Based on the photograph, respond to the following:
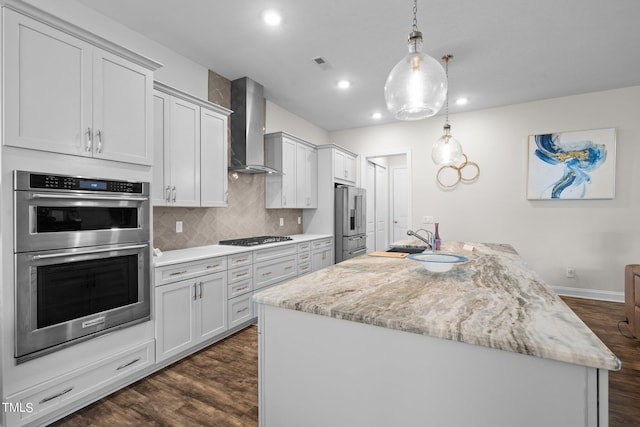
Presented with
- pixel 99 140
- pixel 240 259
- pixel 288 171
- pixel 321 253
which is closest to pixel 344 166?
pixel 288 171

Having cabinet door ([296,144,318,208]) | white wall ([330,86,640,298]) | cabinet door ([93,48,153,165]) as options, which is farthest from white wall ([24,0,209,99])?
white wall ([330,86,640,298])

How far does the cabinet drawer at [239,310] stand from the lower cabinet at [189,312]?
0.25 ft

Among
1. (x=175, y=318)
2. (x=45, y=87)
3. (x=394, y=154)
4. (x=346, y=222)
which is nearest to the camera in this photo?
(x=45, y=87)

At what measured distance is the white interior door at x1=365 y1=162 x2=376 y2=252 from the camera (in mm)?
6267

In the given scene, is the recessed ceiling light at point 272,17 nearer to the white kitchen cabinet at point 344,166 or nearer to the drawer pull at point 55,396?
the white kitchen cabinet at point 344,166

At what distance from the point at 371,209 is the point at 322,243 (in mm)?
2381

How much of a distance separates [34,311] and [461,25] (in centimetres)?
363

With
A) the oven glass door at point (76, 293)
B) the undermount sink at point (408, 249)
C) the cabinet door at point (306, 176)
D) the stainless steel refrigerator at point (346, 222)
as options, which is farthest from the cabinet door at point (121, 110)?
the stainless steel refrigerator at point (346, 222)

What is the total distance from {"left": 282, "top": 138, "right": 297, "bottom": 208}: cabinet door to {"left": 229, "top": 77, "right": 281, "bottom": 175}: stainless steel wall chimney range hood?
1.81ft

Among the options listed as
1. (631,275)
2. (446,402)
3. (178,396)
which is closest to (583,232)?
(631,275)

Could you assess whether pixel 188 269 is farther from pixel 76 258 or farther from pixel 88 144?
pixel 88 144

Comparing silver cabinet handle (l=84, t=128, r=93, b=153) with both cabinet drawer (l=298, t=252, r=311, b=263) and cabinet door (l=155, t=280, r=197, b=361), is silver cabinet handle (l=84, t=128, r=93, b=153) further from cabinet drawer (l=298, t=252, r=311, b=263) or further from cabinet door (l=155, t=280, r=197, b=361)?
cabinet drawer (l=298, t=252, r=311, b=263)

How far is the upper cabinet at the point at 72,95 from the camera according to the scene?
5.20 feet

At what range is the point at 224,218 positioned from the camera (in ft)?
11.7
